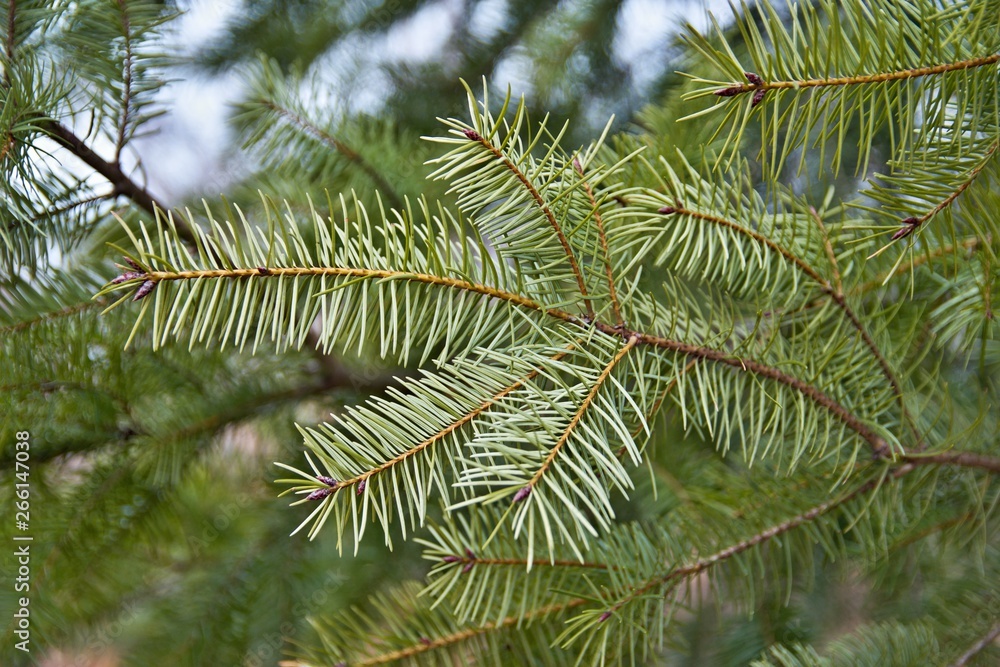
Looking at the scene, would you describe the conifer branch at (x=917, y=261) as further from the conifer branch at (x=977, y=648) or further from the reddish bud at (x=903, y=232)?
the conifer branch at (x=977, y=648)

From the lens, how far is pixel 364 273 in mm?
258

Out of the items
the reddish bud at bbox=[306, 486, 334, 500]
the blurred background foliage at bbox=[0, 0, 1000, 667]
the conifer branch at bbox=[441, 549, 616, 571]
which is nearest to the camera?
the reddish bud at bbox=[306, 486, 334, 500]

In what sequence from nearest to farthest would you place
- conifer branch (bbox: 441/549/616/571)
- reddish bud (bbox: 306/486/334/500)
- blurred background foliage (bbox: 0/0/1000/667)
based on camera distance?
reddish bud (bbox: 306/486/334/500) < conifer branch (bbox: 441/549/616/571) < blurred background foliage (bbox: 0/0/1000/667)

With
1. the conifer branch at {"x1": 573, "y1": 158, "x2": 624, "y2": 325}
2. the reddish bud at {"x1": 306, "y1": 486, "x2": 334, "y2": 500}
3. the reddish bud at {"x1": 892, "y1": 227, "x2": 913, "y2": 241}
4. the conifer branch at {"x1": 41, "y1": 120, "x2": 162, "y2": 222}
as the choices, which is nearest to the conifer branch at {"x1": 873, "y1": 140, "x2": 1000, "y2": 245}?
the reddish bud at {"x1": 892, "y1": 227, "x2": 913, "y2": 241}

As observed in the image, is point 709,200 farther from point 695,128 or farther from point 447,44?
point 447,44

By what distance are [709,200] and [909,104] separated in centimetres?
9

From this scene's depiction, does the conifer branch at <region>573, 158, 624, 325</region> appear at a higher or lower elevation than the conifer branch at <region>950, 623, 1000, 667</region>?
higher

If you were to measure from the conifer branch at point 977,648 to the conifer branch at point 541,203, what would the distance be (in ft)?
1.05

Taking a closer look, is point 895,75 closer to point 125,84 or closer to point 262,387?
point 125,84

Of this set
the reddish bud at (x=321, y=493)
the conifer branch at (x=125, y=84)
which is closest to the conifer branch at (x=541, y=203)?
the reddish bud at (x=321, y=493)

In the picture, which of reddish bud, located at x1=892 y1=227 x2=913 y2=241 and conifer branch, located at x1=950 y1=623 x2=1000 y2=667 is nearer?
reddish bud, located at x1=892 y1=227 x2=913 y2=241

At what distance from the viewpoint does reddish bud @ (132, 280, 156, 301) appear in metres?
0.23

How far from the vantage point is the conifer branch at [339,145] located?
1.73ft

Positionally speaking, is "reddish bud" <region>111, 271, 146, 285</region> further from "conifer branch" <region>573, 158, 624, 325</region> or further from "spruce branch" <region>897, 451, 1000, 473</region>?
"spruce branch" <region>897, 451, 1000, 473</region>
